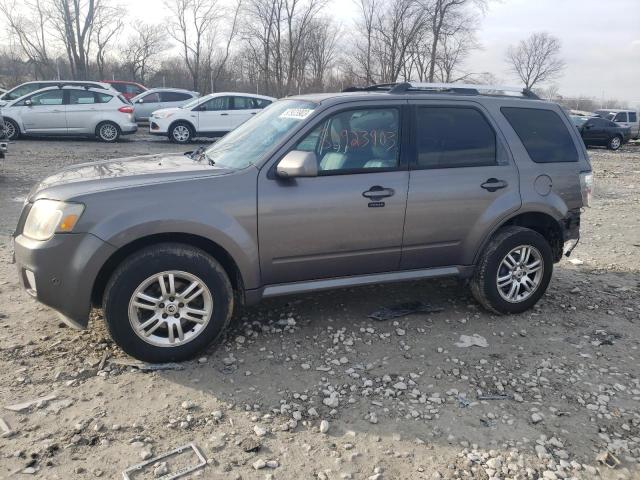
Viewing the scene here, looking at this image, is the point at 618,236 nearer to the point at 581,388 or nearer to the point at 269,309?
the point at 581,388

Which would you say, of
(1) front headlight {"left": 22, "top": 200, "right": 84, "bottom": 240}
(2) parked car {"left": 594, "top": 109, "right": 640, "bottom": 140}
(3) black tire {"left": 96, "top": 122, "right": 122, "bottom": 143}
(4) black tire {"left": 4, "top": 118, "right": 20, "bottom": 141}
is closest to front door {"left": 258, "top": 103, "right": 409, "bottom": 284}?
(1) front headlight {"left": 22, "top": 200, "right": 84, "bottom": 240}

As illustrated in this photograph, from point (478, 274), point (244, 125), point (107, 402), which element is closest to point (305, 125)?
point (244, 125)

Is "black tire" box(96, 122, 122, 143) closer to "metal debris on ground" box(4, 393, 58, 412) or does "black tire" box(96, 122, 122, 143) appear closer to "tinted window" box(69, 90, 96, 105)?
"tinted window" box(69, 90, 96, 105)

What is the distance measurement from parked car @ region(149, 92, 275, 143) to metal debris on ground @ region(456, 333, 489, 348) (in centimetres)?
1343

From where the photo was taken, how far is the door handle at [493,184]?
4.19m

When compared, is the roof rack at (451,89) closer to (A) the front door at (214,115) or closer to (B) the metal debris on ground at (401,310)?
(B) the metal debris on ground at (401,310)

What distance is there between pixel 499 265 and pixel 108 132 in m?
14.3

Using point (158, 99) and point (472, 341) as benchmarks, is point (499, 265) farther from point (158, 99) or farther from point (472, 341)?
point (158, 99)

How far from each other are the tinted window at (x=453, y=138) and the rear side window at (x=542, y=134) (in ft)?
1.07

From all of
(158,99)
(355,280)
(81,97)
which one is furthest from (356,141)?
(158,99)

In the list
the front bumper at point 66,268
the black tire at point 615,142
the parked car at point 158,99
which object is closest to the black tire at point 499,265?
the front bumper at point 66,268

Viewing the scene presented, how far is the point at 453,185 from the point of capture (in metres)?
4.07

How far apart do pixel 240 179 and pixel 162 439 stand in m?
1.66

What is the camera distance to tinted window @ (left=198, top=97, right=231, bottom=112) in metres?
16.4
